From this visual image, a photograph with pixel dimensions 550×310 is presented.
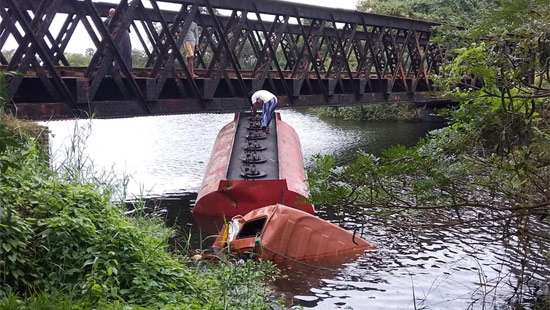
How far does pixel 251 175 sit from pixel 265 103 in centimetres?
370

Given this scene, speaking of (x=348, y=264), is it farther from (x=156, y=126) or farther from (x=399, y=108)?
(x=399, y=108)

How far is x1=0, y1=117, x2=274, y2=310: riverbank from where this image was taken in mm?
5543

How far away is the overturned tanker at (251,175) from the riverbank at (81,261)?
17.9ft

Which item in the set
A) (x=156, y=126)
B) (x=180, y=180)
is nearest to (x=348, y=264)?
(x=180, y=180)

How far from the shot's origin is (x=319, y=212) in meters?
15.4

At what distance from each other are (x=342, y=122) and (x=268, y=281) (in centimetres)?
3752

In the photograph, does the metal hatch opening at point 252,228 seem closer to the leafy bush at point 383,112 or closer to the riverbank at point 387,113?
the riverbank at point 387,113

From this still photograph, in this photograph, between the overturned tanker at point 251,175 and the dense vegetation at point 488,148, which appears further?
the overturned tanker at point 251,175

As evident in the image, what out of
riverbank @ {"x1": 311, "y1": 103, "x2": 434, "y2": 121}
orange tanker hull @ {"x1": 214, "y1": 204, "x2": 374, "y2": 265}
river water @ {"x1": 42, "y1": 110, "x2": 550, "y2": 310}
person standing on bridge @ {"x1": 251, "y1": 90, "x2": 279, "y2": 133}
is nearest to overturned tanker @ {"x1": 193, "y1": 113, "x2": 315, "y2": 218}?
person standing on bridge @ {"x1": 251, "y1": 90, "x2": 279, "y2": 133}

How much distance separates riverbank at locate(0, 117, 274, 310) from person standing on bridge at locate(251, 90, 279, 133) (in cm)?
1003

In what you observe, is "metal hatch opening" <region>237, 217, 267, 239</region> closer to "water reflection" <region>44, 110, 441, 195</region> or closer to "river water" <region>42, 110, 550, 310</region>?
"river water" <region>42, 110, 550, 310</region>

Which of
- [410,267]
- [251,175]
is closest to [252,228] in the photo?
[410,267]

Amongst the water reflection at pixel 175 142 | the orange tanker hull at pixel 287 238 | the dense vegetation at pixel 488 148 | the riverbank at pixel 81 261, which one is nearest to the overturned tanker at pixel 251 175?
the orange tanker hull at pixel 287 238

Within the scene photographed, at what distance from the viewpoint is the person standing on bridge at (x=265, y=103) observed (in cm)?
1742
